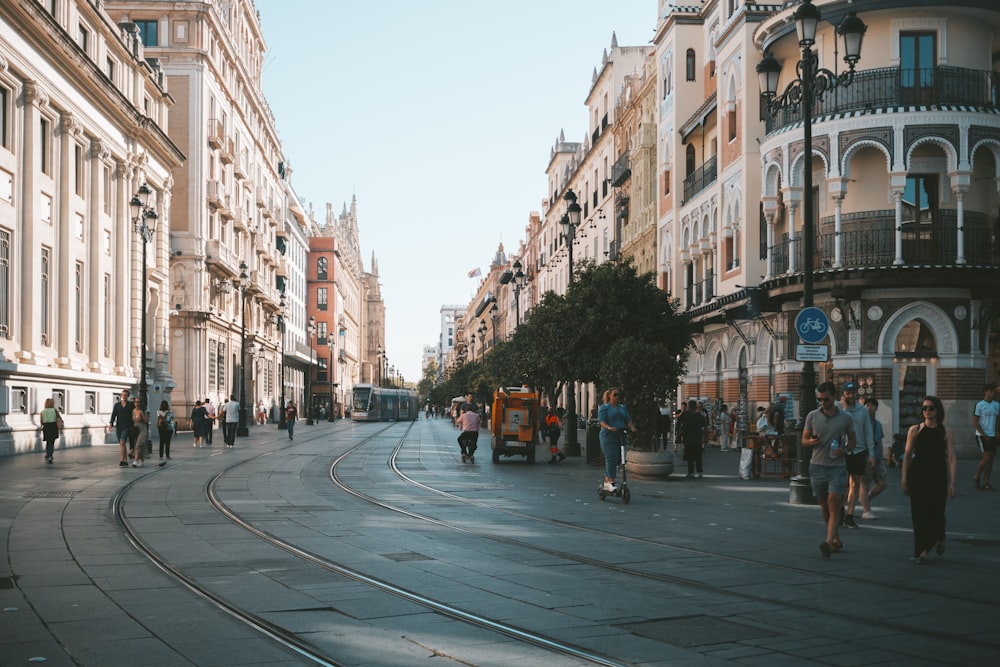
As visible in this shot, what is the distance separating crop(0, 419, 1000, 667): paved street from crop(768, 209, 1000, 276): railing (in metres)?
12.7

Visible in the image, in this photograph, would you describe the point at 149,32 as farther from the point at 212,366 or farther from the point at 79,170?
the point at 79,170

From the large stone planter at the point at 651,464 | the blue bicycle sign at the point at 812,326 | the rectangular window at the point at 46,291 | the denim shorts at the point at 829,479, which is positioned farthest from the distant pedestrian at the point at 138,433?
the denim shorts at the point at 829,479

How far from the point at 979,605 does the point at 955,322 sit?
22.4m

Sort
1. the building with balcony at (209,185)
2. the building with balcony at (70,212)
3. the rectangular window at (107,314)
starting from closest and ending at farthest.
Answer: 1. the building with balcony at (70,212)
2. the rectangular window at (107,314)
3. the building with balcony at (209,185)

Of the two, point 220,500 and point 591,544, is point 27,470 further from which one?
point 591,544

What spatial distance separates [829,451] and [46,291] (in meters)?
31.0

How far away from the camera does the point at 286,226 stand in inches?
3930

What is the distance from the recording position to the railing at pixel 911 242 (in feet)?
95.9

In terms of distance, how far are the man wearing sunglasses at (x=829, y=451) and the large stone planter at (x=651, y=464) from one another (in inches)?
416

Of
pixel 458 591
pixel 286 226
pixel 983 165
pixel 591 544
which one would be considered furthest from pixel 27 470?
pixel 286 226

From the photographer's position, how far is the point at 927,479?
11133mm

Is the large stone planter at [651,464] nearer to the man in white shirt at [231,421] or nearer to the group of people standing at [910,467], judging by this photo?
the group of people standing at [910,467]

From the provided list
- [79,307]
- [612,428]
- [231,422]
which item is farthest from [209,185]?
[612,428]

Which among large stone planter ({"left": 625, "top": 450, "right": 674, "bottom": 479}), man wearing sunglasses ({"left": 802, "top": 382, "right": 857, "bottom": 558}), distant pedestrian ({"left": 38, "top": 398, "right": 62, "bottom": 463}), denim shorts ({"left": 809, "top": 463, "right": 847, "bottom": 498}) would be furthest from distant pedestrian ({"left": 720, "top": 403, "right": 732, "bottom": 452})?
denim shorts ({"left": 809, "top": 463, "right": 847, "bottom": 498})
